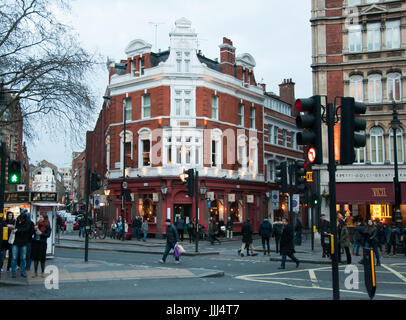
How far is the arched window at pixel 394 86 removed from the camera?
3331 cm

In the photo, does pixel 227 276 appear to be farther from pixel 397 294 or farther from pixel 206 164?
pixel 206 164

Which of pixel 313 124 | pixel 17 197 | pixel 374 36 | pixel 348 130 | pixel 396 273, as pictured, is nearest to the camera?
pixel 348 130

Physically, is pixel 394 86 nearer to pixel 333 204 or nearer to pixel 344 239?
pixel 344 239

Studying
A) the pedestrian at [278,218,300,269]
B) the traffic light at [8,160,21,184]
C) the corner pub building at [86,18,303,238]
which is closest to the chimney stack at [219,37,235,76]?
the corner pub building at [86,18,303,238]

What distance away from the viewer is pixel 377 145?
111 ft

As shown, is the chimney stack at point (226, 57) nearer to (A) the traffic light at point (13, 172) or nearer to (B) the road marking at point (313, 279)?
(B) the road marking at point (313, 279)

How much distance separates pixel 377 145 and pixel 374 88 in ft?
13.3

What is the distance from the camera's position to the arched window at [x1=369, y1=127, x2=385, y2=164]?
33.7 m

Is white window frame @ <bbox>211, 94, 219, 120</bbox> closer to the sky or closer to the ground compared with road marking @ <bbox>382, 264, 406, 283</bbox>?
closer to the sky

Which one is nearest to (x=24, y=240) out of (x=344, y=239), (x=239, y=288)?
(x=239, y=288)

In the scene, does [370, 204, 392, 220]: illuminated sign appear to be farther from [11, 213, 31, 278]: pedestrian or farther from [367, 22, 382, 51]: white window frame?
[11, 213, 31, 278]: pedestrian

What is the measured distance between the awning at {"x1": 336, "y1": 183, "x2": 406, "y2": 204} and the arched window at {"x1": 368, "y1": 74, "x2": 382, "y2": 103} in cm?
605

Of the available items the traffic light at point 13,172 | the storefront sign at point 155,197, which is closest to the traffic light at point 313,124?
the traffic light at point 13,172
